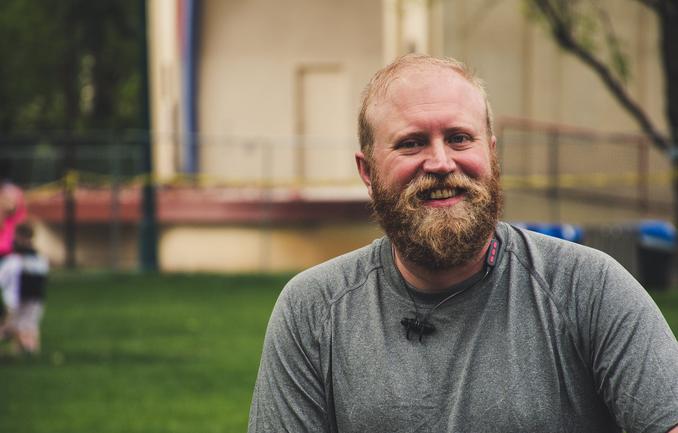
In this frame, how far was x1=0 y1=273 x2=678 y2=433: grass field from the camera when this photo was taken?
30.4 feet

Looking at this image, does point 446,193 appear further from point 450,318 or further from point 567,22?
point 567,22

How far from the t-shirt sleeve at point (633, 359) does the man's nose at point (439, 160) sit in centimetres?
43

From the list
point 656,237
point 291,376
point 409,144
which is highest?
point 409,144

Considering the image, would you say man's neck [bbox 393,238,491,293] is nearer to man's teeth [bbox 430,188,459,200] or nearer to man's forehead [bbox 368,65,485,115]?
man's teeth [bbox 430,188,459,200]

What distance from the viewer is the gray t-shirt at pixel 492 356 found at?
282 cm

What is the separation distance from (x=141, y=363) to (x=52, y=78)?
116ft

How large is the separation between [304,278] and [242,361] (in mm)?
8894

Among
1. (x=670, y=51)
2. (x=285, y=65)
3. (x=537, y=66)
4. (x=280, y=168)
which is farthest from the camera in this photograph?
(x=285, y=65)

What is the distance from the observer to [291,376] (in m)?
3.11

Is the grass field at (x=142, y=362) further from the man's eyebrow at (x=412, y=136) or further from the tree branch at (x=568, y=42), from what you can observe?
the man's eyebrow at (x=412, y=136)

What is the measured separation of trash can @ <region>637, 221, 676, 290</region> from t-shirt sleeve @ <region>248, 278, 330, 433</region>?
13.5 m

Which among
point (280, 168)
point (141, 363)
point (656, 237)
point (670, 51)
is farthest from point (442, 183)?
point (280, 168)

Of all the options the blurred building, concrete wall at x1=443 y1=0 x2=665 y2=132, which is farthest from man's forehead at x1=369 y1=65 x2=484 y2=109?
concrete wall at x1=443 y1=0 x2=665 y2=132

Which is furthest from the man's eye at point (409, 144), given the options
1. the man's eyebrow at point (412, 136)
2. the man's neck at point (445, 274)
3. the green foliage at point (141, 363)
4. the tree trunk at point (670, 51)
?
the tree trunk at point (670, 51)
